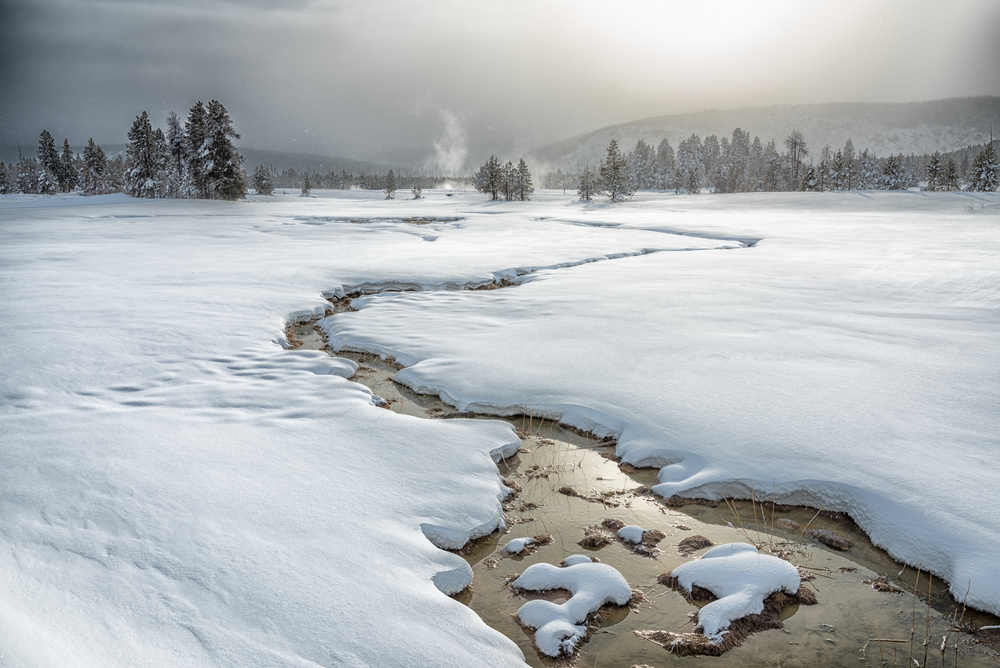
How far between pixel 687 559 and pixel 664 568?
0.23 meters

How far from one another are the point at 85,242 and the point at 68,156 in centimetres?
7810

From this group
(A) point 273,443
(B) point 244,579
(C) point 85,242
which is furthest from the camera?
(C) point 85,242

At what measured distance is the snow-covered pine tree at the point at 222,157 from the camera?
1861 inches

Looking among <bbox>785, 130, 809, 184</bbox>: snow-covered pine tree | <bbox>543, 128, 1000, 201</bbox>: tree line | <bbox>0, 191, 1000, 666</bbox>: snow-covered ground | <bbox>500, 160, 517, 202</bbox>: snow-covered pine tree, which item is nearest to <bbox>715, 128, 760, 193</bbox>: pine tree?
<bbox>543, 128, 1000, 201</bbox>: tree line

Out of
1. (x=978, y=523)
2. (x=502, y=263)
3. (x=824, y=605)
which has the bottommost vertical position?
(x=824, y=605)

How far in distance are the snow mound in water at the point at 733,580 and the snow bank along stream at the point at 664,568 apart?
81 mm

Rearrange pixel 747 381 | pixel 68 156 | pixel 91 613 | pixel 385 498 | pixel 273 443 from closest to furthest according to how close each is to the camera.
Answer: pixel 91 613 → pixel 385 498 → pixel 273 443 → pixel 747 381 → pixel 68 156

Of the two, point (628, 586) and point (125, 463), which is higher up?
point (125, 463)

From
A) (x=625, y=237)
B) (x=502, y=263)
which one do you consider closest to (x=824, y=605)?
(x=502, y=263)

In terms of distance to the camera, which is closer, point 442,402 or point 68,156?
point 442,402

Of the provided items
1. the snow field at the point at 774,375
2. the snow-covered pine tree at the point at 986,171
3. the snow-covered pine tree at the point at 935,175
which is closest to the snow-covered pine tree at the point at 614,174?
the snow-covered pine tree at the point at 935,175

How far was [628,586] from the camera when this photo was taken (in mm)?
3814

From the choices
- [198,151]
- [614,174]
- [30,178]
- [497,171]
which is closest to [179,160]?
[198,151]

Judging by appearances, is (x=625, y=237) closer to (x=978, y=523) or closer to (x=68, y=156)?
(x=978, y=523)
